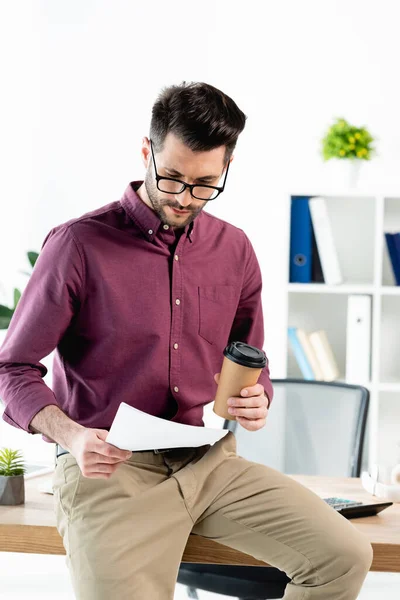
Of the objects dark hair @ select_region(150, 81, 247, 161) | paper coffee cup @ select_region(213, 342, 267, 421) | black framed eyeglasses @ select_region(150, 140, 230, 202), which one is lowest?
paper coffee cup @ select_region(213, 342, 267, 421)

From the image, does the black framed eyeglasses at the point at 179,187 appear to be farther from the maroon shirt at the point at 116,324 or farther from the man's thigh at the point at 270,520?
the man's thigh at the point at 270,520

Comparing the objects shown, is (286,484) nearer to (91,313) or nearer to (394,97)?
(91,313)

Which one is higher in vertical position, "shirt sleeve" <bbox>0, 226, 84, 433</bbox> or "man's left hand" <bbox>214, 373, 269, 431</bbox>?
"shirt sleeve" <bbox>0, 226, 84, 433</bbox>

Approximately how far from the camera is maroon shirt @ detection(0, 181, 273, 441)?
5.63 ft

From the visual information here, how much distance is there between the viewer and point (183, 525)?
1.61 meters

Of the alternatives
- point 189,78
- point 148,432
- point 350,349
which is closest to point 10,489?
point 148,432

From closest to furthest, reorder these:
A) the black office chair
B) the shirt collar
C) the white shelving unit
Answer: the shirt collar < the black office chair < the white shelving unit

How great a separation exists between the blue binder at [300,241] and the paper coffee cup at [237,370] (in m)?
1.87

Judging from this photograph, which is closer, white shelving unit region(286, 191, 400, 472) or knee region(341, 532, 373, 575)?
knee region(341, 532, 373, 575)

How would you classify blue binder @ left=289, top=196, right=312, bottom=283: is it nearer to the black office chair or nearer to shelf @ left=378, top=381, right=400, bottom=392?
shelf @ left=378, top=381, right=400, bottom=392

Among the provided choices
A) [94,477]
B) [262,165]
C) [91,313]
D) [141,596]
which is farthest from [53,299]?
[262,165]

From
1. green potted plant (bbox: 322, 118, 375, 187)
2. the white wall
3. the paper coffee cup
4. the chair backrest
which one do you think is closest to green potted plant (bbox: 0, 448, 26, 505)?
the paper coffee cup

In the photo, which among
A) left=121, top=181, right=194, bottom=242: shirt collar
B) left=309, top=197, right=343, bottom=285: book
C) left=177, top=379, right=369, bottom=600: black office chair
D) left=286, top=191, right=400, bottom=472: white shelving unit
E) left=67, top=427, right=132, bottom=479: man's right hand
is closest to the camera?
left=67, top=427, right=132, bottom=479: man's right hand

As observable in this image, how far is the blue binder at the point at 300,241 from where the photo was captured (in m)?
3.39
